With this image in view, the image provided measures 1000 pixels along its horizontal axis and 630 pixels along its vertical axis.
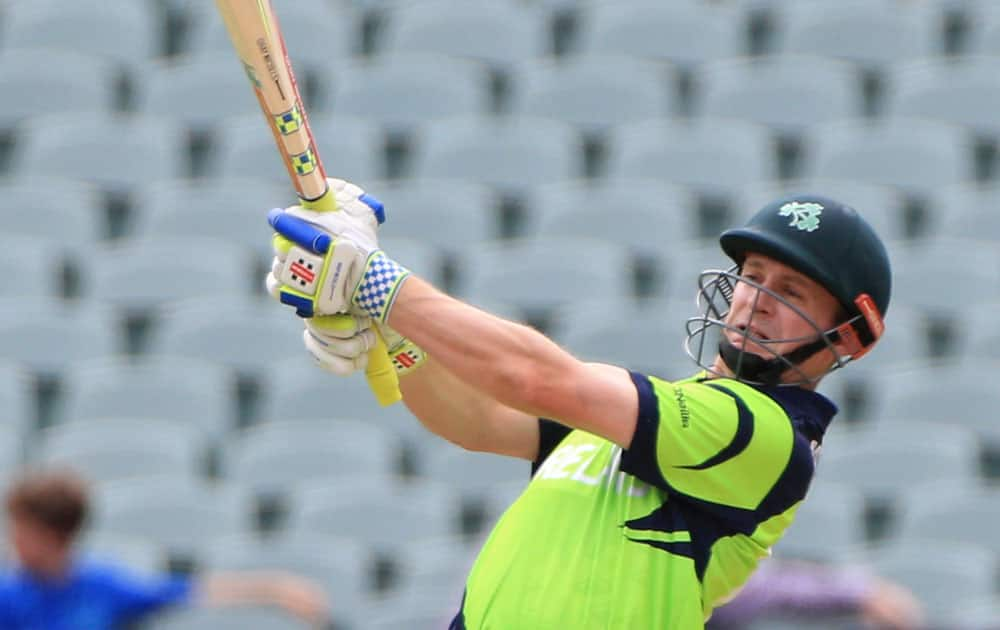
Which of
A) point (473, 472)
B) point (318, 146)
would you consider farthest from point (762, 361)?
point (318, 146)

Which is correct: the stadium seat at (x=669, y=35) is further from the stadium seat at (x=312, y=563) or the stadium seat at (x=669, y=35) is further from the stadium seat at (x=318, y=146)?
the stadium seat at (x=312, y=563)

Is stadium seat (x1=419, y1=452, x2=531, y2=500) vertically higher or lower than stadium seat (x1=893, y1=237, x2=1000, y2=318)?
lower

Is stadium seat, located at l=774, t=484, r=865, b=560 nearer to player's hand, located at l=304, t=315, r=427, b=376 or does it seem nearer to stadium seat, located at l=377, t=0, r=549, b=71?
stadium seat, located at l=377, t=0, r=549, b=71

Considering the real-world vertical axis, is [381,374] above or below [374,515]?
above

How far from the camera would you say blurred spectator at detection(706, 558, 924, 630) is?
493cm

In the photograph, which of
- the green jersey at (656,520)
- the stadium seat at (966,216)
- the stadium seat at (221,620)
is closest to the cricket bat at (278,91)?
the green jersey at (656,520)

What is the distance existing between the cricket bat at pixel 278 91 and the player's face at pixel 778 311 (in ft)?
2.52

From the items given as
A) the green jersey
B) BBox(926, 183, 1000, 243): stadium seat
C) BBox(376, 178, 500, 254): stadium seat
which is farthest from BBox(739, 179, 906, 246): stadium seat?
the green jersey

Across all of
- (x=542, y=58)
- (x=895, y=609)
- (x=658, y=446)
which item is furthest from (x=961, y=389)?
(x=658, y=446)

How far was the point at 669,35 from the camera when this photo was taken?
10.6 meters

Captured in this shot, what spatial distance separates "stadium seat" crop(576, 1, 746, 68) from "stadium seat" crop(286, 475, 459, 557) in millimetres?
3946

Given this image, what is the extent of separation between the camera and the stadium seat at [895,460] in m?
7.82

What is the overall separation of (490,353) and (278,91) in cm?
67

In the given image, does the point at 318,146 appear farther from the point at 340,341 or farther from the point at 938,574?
the point at 340,341
